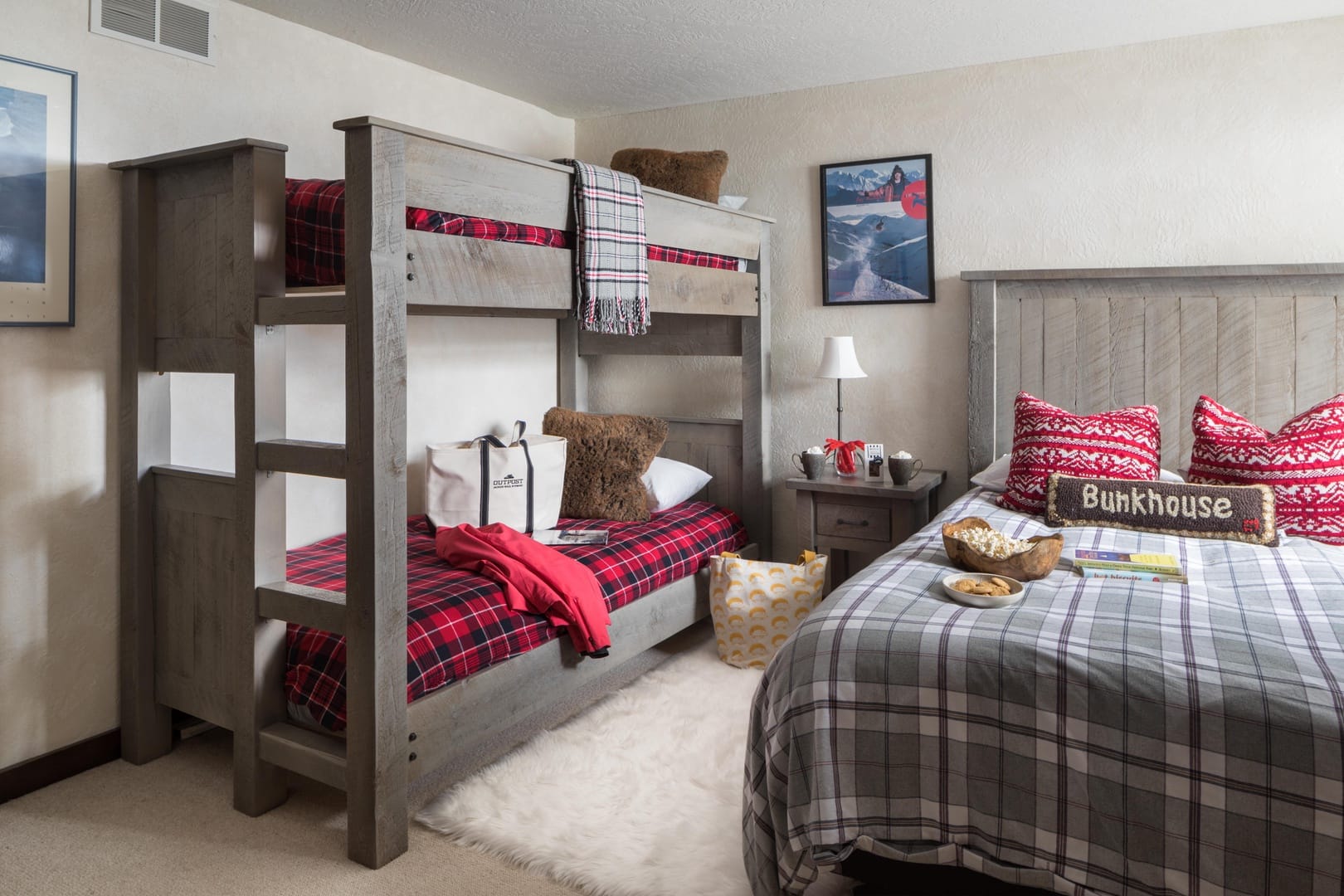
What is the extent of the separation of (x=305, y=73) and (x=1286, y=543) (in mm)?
3264

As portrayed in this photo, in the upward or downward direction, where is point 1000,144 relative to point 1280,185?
upward

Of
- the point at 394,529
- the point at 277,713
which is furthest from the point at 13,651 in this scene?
the point at 394,529

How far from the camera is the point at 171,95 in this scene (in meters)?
2.66

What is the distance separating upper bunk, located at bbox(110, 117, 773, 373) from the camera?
6.70 ft

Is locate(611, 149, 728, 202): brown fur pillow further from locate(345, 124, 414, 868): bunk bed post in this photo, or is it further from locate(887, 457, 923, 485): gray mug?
locate(345, 124, 414, 868): bunk bed post

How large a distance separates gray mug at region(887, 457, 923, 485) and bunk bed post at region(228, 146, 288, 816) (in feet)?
6.86

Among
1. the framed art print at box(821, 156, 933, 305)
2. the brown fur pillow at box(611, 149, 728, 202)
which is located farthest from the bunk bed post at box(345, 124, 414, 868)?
the framed art print at box(821, 156, 933, 305)

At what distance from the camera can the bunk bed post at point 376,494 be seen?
2.03 metres

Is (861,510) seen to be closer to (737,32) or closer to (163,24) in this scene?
(737,32)

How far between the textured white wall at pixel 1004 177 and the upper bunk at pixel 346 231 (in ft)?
5.17

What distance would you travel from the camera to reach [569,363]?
427cm

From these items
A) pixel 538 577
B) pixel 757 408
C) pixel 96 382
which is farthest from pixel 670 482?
pixel 96 382

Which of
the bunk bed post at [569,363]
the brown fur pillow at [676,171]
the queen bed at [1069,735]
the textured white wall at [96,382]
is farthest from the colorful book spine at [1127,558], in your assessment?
the bunk bed post at [569,363]

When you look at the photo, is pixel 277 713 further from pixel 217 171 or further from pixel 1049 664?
pixel 1049 664
